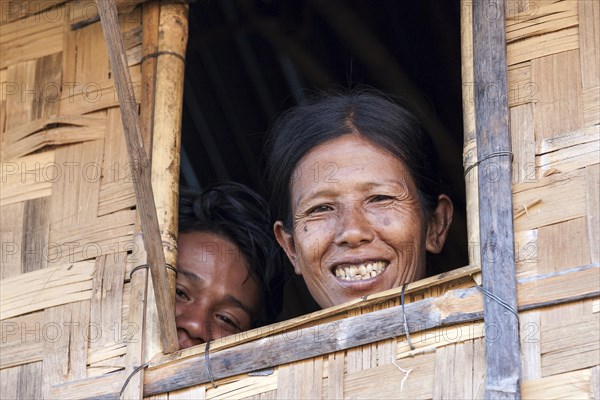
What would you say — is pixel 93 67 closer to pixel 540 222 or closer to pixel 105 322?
pixel 105 322

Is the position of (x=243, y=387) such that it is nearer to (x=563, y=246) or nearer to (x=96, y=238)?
(x=96, y=238)

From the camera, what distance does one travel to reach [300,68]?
15.0 ft

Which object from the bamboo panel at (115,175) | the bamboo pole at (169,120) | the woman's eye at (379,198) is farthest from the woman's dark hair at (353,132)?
the bamboo panel at (115,175)

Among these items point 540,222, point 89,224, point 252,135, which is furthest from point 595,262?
point 252,135

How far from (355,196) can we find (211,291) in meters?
0.66

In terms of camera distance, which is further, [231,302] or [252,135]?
[252,135]

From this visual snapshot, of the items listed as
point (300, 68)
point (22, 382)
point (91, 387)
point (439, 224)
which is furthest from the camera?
point (300, 68)

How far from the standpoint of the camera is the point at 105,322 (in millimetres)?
3064

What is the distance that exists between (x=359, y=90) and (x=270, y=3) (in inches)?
34.3

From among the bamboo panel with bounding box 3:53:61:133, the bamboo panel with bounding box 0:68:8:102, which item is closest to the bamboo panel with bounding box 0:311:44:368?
the bamboo panel with bounding box 3:53:61:133

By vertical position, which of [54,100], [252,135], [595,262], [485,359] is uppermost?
[252,135]

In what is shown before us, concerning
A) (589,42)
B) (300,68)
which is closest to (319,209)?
(589,42)

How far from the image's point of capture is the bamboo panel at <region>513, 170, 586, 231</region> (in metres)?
2.68

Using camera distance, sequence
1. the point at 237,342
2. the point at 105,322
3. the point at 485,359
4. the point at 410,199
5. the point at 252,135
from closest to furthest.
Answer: the point at 485,359, the point at 237,342, the point at 105,322, the point at 410,199, the point at 252,135
